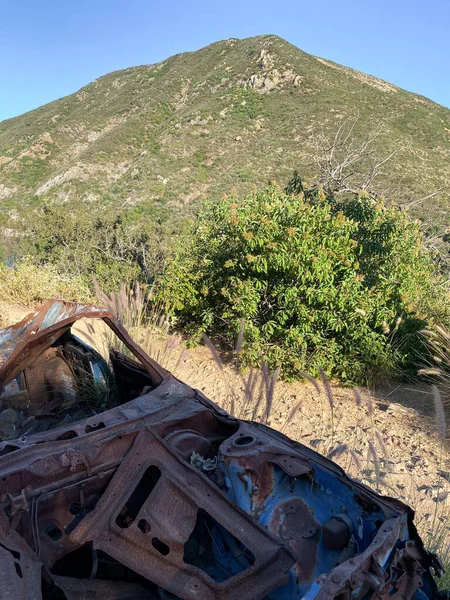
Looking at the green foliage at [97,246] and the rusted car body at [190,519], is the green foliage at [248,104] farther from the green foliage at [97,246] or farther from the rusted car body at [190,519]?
the rusted car body at [190,519]

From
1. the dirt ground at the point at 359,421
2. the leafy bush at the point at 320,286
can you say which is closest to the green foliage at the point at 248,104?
the leafy bush at the point at 320,286

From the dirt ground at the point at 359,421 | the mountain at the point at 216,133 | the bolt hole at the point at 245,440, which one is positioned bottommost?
the dirt ground at the point at 359,421

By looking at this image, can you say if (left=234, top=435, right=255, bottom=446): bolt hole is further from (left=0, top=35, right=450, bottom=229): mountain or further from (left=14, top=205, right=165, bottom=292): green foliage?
(left=0, top=35, right=450, bottom=229): mountain

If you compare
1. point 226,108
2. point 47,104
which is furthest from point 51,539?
point 47,104

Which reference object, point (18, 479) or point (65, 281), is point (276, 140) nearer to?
point (65, 281)

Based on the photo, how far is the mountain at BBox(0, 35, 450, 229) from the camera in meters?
31.8

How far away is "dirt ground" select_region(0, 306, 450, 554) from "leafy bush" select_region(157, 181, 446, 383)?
51cm

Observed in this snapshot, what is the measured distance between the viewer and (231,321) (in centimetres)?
827

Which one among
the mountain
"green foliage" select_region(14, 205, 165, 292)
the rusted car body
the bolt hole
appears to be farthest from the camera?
the mountain

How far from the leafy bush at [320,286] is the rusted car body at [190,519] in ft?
15.3

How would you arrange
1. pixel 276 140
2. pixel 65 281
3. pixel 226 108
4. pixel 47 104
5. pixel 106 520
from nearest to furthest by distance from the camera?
pixel 106 520
pixel 65 281
pixel 276 140
pixel 226 108
pixel 47 104

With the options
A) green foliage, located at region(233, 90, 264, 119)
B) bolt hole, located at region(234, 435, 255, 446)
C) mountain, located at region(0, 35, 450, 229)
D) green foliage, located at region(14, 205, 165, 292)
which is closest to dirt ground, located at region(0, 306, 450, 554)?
bolt hole, located at region(234, 435, 255, 446)

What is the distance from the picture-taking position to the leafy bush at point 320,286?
296 inches

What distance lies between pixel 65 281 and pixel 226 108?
34774 millimetres
